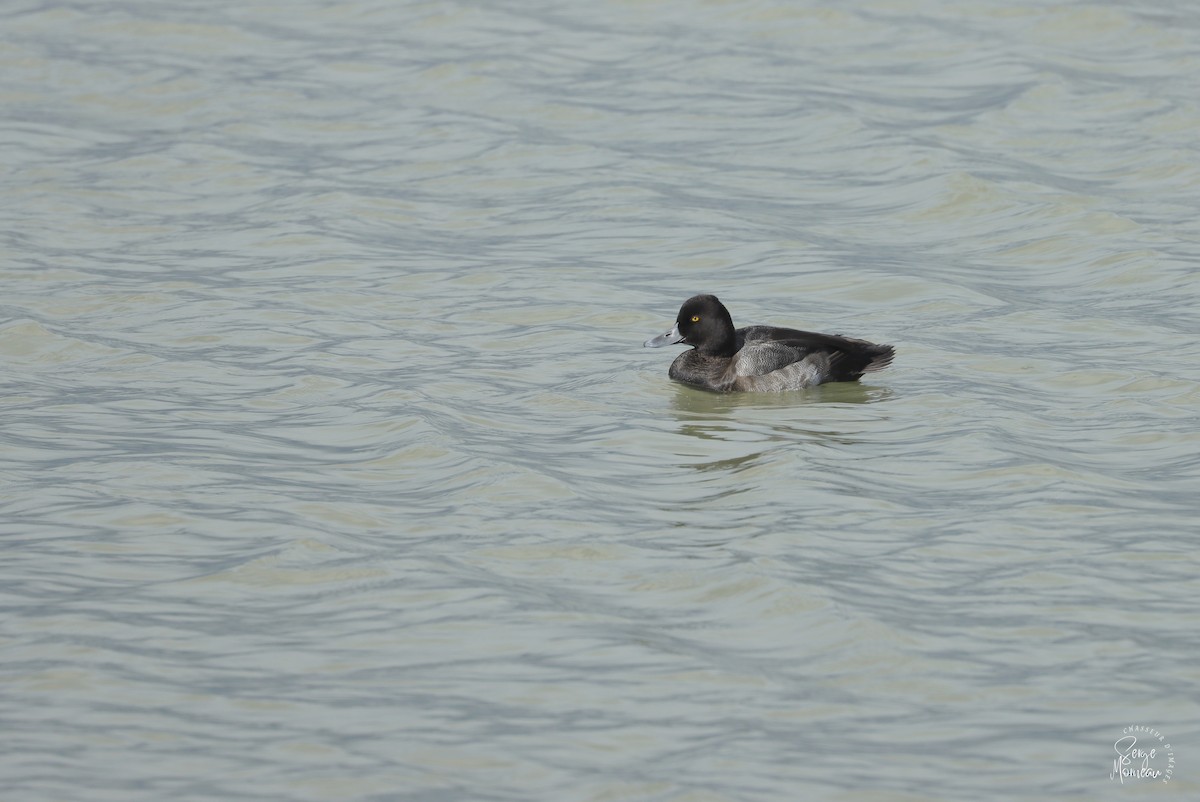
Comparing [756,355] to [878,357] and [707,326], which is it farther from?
[878,357]

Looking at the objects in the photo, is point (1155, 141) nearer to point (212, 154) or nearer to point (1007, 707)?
point (212, 154)

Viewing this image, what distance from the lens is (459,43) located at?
24.4m

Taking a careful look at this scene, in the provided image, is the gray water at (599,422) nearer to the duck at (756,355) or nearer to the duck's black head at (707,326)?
the duck at (756,355)

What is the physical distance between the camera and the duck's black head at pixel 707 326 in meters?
13.2

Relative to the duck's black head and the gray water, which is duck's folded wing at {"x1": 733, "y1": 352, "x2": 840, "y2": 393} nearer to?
the gray water

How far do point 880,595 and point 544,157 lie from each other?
37.5 ft

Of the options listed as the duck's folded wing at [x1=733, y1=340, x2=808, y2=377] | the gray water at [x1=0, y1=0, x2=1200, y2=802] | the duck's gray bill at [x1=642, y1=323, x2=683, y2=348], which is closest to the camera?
the gray water at [x1=0, y1=0, x2=1200, y2=802]

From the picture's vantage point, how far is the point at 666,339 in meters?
13.4

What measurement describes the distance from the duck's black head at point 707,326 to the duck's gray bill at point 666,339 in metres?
0.07

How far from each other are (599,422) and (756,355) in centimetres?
142

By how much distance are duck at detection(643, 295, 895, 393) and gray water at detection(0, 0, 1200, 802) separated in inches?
6.6

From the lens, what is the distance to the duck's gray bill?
13336mm

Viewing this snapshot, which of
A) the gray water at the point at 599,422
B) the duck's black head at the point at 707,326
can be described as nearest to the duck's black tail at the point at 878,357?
the gray water at the point at 599,422

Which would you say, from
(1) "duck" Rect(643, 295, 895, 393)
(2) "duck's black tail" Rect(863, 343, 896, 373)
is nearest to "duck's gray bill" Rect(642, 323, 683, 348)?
(1) "duck" Rect(643, 295, 895, 393)
